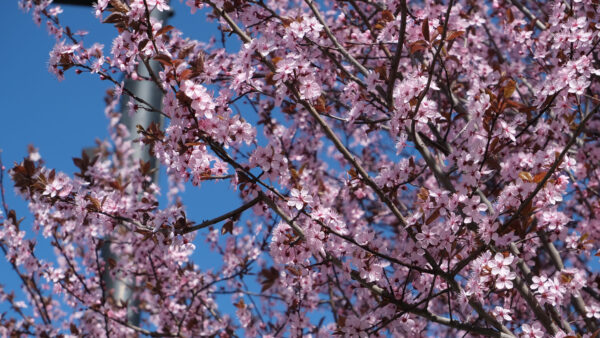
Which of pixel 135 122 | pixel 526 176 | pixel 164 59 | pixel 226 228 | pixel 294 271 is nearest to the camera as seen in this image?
pixel 164 59

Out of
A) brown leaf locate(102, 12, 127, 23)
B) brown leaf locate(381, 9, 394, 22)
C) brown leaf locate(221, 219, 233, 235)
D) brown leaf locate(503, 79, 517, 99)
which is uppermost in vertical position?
brown leaf locate(381, 9, 394, 22)

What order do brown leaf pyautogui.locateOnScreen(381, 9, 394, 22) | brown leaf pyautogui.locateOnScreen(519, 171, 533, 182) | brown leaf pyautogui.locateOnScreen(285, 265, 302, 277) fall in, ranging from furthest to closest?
brown leaf pyautogui.locateOnScreen(381, 9, 394, 22) < brown leaf pyautogui.locateOnScreen(285, 265, 302, 277) < brown leaf pyautogui.locateOnScreen(519, 171, 533, 182)

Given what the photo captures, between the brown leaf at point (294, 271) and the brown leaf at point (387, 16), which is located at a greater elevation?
the brown leaf at point (387, 16)

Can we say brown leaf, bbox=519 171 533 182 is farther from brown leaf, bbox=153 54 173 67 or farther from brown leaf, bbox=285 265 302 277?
brown leaf, bbox=153 54 173 67

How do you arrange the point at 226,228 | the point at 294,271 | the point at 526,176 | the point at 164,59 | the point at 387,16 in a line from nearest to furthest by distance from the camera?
1. the point at 164,59
2. the point at 526,176
3. the point at 226,228
4. the point at 294,271
5. the point at 387,16

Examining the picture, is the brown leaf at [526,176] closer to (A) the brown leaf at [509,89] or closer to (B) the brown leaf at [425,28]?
(A) the brown leaf at [509,89]

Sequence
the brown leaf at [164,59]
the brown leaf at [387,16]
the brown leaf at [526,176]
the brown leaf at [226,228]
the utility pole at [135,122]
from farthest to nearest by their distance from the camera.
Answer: the utility pole at [135,122], the brown leaf at [387,16], the brown leaf at [226,228], the brown leaf at [526,176], the brown leaf at [164,59]

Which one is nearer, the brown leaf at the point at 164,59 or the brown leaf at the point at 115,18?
the brown leaf at the point at 164,59

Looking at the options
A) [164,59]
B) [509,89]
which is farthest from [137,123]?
[509,89]

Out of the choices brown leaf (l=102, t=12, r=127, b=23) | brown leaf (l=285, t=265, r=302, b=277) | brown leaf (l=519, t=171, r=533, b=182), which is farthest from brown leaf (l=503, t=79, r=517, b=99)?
brown leaf (l=102, t=12, r=127, b=23)

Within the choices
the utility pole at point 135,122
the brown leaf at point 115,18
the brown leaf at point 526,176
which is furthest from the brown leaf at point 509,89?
the utility pole at point 135,122

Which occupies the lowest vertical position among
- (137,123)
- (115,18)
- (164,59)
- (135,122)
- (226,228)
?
(226,228)

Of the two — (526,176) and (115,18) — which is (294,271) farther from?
(115,18)

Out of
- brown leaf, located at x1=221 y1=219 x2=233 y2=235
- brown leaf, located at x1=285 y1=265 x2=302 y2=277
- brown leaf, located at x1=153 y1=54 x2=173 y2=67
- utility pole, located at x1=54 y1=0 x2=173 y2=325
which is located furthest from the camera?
utility pole, located at x1=54 y1=0 x2=173 y2=325
